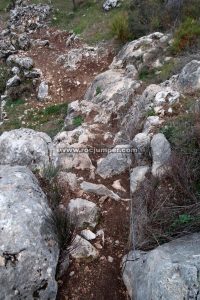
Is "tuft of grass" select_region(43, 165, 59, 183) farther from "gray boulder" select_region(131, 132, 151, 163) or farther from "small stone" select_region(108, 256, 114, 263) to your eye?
"small stone" select_region(108, 256, 114, 263)

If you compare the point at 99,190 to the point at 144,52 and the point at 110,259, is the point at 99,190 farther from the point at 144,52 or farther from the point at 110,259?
the point at 144,52

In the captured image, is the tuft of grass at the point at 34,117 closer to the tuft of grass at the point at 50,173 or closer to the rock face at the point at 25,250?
the tuft of grass at the point at 50,173

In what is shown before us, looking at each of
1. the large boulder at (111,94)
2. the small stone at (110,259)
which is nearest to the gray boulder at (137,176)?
the small stone at (110,259)

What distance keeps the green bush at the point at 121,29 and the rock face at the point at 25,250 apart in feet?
26.7

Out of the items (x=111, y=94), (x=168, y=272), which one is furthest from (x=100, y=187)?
(x=111, y=94)

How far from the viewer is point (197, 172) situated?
416 cm

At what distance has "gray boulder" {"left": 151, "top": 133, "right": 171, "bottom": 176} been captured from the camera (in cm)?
464

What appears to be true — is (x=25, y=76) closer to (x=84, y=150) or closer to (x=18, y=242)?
(x=84, y=150)

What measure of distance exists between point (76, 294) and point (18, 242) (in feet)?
2.64

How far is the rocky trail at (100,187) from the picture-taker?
3.39m

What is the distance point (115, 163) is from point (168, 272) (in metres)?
2.50

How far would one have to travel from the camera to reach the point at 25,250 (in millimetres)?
3439

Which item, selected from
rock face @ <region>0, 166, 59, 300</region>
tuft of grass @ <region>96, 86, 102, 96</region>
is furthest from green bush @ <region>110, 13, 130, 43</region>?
rock face @ <region>0, 166, 59, 300</region>

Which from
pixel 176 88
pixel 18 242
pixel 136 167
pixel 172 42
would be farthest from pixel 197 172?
pixel 172 42
